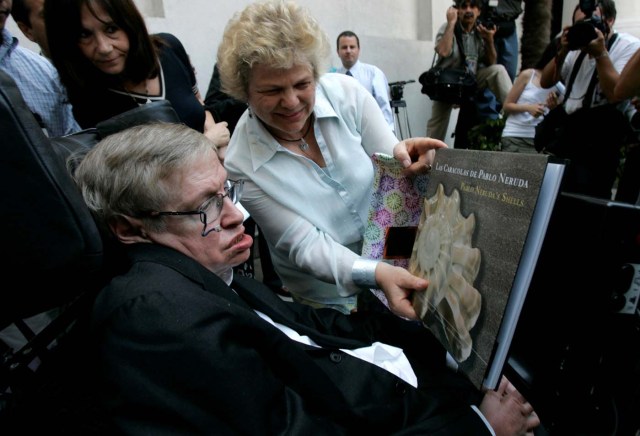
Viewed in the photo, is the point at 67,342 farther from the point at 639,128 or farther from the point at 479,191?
the point at 639,128

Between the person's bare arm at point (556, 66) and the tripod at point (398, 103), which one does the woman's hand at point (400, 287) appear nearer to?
the person's bare arm at point (556, 66)

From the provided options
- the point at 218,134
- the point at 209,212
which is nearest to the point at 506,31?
the point at 218,134

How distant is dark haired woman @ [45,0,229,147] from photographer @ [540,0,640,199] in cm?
236

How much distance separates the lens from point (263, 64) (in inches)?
58.6

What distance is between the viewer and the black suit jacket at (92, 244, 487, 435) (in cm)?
89

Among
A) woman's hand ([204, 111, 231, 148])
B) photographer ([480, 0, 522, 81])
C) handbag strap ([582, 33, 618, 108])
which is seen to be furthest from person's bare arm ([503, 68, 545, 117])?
woman's hand ([204, 111, 231, 148])

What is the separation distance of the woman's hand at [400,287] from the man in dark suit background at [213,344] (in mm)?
167

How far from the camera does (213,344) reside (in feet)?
3.08

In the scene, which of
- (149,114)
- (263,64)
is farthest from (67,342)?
(263,64)

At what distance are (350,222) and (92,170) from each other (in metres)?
0.91

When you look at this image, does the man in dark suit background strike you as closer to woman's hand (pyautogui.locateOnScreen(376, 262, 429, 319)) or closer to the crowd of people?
the crowd of people

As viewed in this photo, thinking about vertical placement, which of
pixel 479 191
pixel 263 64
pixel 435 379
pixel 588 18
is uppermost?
pixel 588 18

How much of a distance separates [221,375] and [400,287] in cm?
62

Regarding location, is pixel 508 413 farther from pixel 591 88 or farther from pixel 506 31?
pixel 506 31
